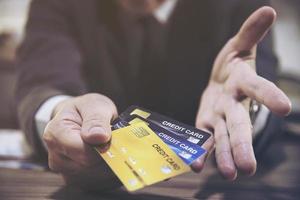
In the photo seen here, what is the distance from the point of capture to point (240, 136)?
481 millimetres

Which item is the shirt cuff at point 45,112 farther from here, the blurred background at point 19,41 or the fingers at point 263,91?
the blurred background at point 19,41

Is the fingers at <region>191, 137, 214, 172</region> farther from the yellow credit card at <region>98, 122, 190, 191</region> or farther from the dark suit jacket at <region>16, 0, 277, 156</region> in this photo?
the dark suit jacket at <region>16, 0, 277, 156</region>

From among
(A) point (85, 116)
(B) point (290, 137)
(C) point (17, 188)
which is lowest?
(B) point (290, 137)

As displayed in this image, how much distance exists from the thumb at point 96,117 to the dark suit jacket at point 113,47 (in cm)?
28

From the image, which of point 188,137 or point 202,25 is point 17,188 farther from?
point 202,25

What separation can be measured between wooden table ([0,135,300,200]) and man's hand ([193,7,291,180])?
8 centimetres

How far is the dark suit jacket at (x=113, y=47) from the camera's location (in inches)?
32.9

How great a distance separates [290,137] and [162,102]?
0.31m

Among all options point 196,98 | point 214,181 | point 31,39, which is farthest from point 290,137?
point 31,39

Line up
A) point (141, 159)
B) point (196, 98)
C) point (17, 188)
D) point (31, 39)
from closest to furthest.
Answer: point (141, 159), point (17, 188), point (196, 98), point (31, 39)

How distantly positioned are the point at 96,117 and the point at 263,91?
0.18 metres

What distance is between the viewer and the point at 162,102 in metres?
0.83

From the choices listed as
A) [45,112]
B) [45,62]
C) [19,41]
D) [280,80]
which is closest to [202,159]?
[45,112]

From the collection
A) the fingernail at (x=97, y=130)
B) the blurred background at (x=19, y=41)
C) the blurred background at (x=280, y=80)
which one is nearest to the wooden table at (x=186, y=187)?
the blurred background at (x=280, y=80)
